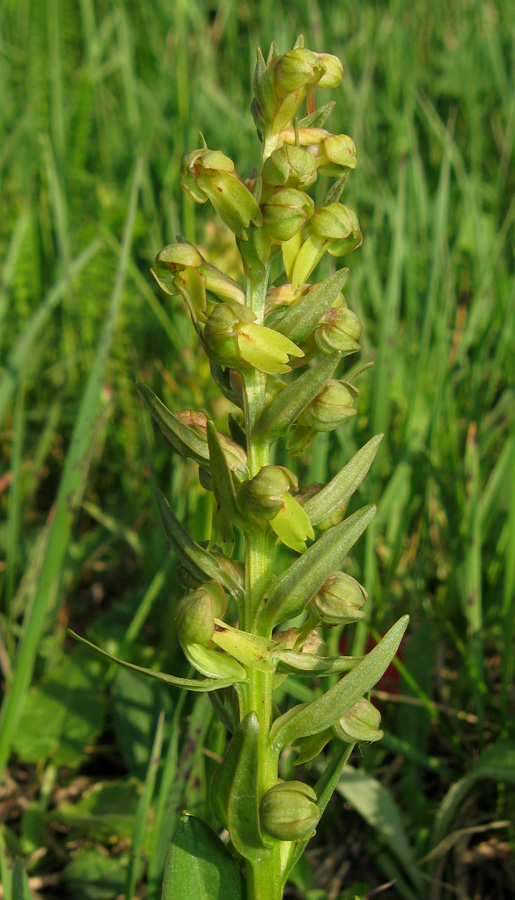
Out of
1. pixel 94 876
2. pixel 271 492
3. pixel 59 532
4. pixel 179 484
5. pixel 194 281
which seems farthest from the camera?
pixel 179 484

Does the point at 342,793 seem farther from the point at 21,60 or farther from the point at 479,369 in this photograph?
the point at 21,60

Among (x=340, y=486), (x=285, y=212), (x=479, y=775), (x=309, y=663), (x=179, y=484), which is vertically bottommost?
(x=479, y=775)

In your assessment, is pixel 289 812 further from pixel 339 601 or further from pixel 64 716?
pixel 64 716

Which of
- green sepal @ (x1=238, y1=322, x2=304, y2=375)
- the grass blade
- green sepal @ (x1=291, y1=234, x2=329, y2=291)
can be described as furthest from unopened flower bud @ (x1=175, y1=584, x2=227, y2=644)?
the grass blade

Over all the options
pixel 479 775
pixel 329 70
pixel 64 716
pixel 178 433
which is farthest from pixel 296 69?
pixel 64 716

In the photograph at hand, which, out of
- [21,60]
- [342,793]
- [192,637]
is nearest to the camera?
[192,637]

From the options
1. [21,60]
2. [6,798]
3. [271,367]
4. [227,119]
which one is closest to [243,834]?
[271,367]
